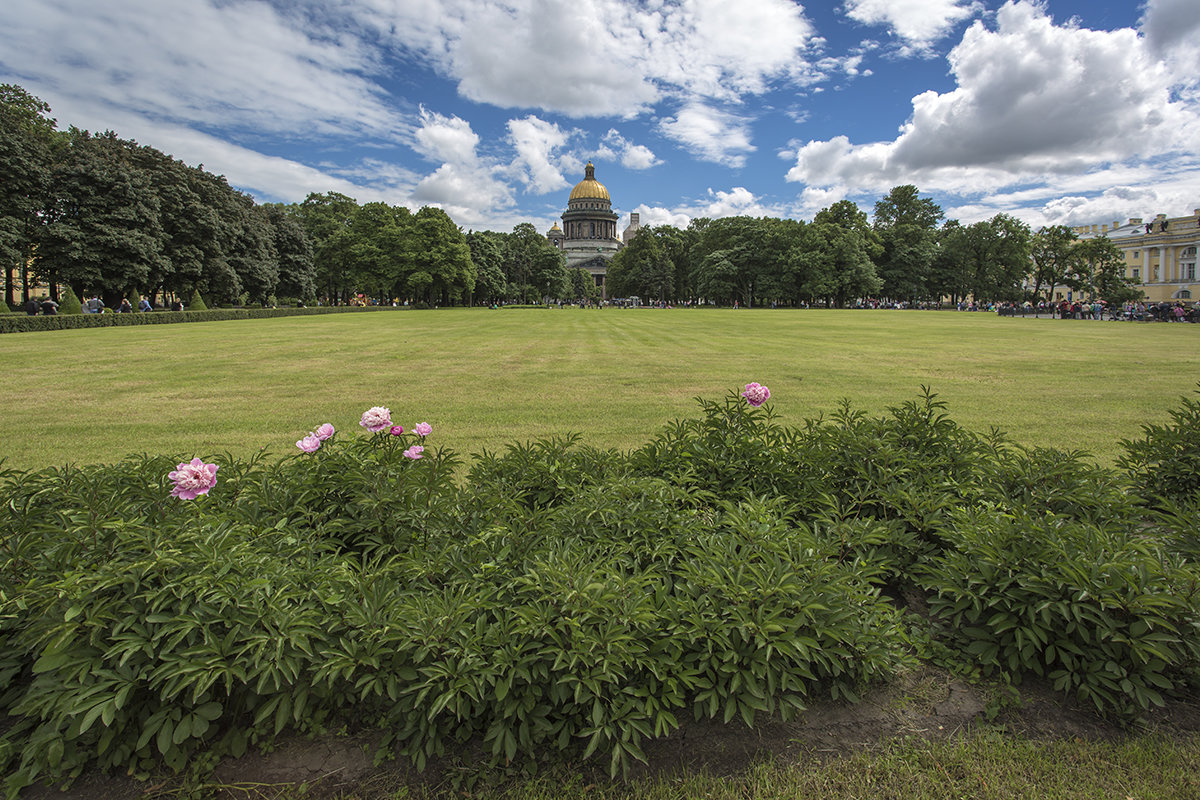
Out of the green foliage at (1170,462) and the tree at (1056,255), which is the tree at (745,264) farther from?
the green foliage at (1170,462)

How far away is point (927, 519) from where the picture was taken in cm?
339

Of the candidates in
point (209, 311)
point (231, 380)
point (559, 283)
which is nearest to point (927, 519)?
point (231, 380)

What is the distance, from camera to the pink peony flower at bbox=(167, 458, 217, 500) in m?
2.69

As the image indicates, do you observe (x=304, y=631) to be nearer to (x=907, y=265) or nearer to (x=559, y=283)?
(x=907, y=265)

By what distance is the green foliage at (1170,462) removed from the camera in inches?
162

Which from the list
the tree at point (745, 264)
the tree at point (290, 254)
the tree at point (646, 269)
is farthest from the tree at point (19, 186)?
the tree at point (646, 269)

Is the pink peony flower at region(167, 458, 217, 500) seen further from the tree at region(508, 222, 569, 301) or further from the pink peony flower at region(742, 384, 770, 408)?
the tree at region(508, 222, 569, 301)

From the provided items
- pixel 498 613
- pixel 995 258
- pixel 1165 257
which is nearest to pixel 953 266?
pixel 995 258

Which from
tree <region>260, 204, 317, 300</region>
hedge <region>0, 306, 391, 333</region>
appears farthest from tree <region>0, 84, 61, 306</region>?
tree <region>260, 204, 317, 300</region>

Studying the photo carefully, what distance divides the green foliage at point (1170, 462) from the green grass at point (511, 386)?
2576mm

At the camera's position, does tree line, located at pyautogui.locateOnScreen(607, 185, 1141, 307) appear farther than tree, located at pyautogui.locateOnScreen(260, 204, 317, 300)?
Yes

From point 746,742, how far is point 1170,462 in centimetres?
388

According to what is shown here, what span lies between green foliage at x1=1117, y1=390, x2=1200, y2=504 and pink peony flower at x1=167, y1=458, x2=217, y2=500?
18.0ft

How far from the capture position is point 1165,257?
284 ft
